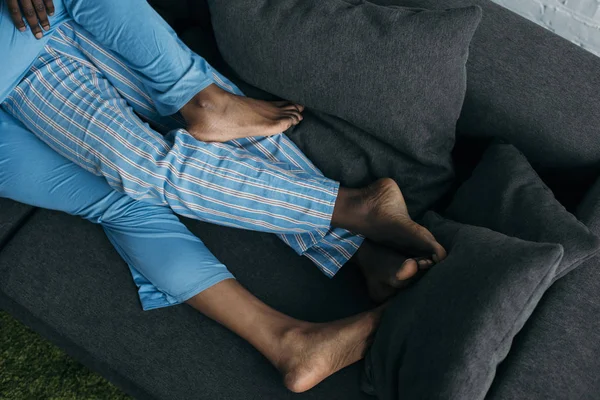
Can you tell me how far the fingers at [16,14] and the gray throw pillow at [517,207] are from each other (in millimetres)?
1070

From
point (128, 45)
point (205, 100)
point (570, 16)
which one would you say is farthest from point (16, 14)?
point (570, 16)

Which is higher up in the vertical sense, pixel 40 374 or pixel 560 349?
pixel 560 349

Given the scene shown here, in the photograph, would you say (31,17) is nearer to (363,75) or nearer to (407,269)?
(363,75)

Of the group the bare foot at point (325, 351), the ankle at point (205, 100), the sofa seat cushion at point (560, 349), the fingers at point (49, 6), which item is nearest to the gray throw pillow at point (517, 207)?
the sofa seat cushion at point (560, 349)

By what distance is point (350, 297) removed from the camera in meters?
1.32

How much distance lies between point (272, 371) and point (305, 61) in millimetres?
702

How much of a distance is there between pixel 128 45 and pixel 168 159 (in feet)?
1.00

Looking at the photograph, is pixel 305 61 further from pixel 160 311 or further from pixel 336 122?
pixel 160 311

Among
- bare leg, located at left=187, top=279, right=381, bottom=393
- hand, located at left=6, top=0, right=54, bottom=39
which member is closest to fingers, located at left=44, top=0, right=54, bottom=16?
hand, located at left=6, top=0, right=54, bottom=39

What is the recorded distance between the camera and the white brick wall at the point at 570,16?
1.69 metres

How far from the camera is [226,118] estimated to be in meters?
1.34

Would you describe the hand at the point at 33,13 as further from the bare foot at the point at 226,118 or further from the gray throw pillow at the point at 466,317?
the gray throw pillow at the point at 466,317

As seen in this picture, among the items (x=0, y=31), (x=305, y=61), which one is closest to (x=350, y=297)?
(x=305, y=61)

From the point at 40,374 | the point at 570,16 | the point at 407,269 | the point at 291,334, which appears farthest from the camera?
the point at 570,16
